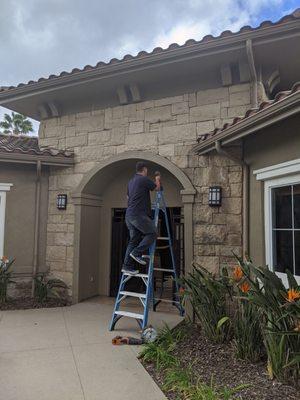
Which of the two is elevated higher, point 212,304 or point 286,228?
point 286,228

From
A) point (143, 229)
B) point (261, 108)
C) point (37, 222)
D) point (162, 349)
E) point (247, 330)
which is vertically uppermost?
point (261, 108)

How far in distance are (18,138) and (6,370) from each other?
24.3 ft

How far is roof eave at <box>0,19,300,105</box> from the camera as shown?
16.1 ft

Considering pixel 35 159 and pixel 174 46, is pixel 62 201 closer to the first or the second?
pixel 35 159

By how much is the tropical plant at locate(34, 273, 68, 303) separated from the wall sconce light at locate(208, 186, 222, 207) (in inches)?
138

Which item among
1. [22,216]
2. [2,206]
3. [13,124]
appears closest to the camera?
[2,206]

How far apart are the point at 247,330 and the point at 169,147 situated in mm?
3523

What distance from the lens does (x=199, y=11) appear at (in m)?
7.90

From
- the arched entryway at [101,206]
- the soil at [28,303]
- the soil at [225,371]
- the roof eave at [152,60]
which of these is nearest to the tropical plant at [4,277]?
the soil at [28,303]

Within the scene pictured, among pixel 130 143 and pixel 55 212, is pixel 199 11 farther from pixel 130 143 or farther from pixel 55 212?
pixel 55 212

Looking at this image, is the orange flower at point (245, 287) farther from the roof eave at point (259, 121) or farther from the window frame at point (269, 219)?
the roof eave at point (259, 121)

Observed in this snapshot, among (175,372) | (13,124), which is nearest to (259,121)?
(175,372)

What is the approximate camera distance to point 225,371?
142 inches

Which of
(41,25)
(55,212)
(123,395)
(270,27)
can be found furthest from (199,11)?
(123,395)
